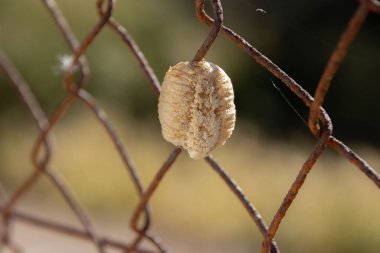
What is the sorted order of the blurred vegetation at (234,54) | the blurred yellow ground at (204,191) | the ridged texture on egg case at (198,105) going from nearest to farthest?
the ridged texture on egg case at (198,105) < the blurred yellow ground at (204,191) < the blurred vegetation at (234,54)

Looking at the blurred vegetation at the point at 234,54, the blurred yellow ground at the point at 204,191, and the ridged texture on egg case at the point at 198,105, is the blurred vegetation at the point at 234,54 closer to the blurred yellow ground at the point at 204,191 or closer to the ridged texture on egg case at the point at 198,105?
the blurred yellow ground at the point at 204,191

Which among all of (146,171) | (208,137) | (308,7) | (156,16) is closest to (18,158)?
(146,171)

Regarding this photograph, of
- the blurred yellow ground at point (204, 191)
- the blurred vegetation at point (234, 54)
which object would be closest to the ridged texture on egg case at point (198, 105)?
the blurred yellow ground at point (204, 191)

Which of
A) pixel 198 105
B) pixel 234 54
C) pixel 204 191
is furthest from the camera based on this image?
pixel 234 54

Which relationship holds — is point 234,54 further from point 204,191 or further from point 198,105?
point 198,105

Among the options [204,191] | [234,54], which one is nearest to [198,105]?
[204,191]
